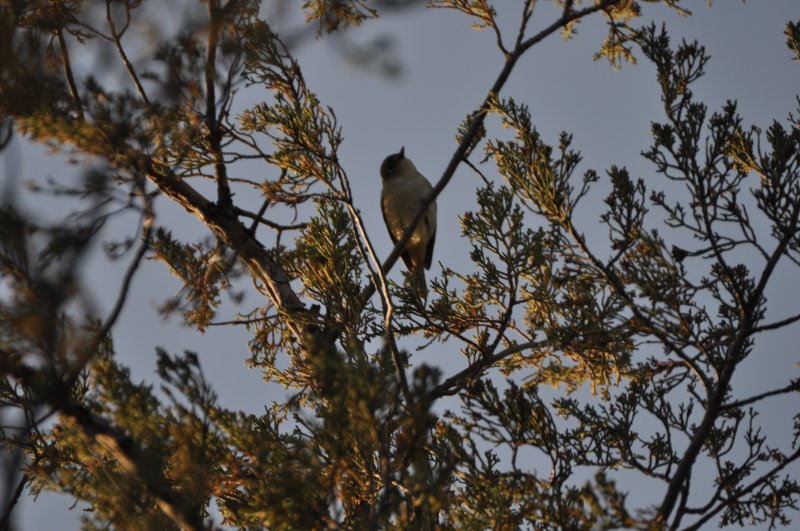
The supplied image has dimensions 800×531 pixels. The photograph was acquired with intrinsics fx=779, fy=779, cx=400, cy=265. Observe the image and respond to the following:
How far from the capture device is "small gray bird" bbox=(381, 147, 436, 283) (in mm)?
8438

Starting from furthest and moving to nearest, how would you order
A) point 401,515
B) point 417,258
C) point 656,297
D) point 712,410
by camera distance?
point 417,258
point 656,297
point 712,410
point 401,515

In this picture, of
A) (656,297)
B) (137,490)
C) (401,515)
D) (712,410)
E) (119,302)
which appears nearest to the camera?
(119,302)

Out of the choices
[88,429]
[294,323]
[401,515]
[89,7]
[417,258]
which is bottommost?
[401,515]

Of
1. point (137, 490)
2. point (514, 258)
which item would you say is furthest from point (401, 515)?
point (514, 258)

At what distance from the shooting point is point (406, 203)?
8469 mm

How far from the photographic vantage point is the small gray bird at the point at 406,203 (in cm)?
844

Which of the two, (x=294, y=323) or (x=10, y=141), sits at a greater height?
(x=294, y=323)

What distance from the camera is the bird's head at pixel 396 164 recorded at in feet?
29.3

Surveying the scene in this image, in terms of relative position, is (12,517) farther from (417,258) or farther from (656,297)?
(417,258)

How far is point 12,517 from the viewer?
2170mm

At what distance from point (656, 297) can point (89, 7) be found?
10.1 feet

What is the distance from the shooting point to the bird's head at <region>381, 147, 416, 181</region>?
8.93m

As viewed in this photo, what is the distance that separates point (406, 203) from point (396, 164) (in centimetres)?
73

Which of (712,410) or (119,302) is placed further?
(712,410)
